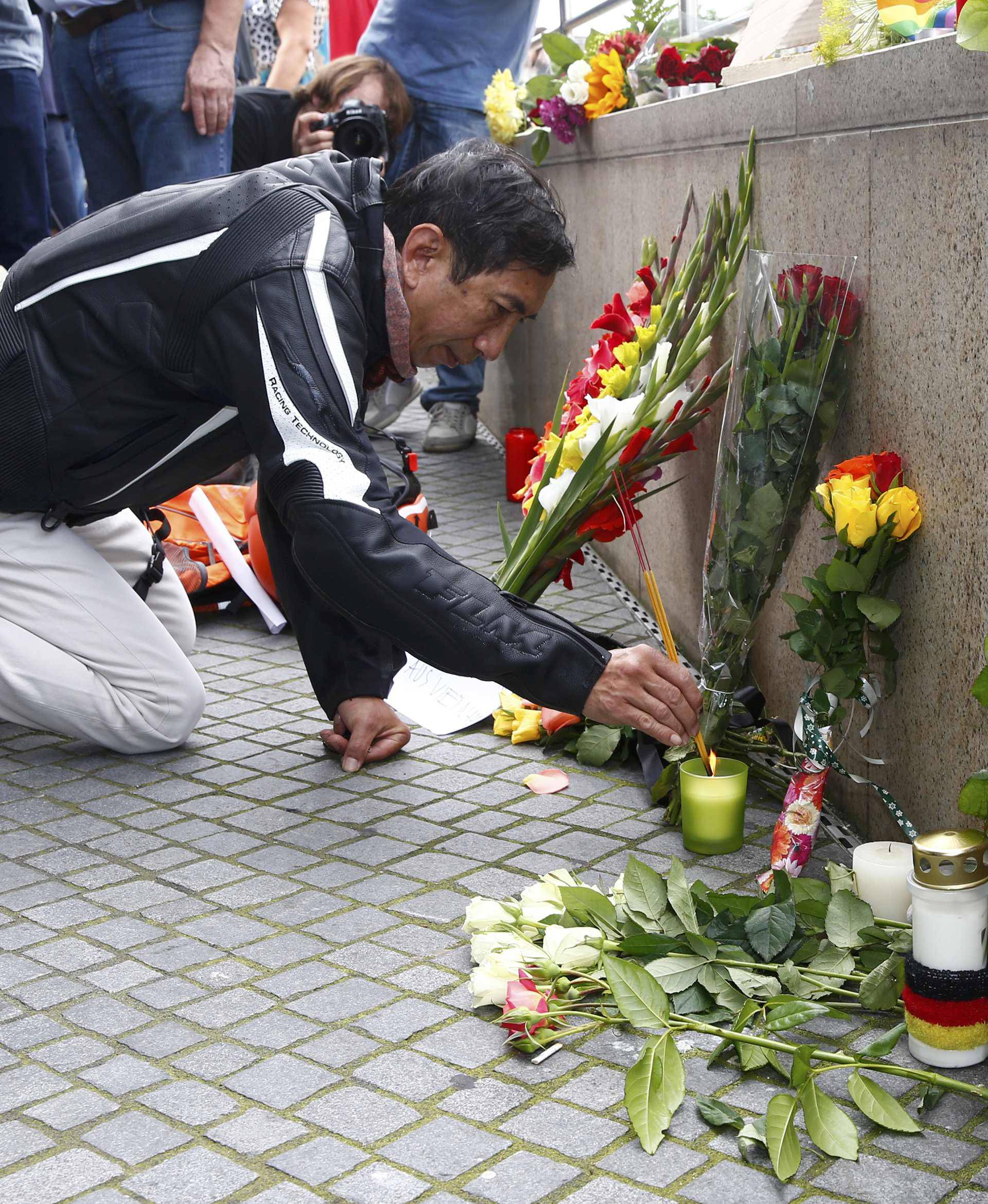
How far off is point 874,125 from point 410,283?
102cm

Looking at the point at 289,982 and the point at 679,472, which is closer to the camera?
the point at 289,982

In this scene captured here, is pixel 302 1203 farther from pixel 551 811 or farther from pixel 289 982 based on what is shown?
pixel 551 811

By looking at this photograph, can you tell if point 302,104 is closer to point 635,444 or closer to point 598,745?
point 635,444

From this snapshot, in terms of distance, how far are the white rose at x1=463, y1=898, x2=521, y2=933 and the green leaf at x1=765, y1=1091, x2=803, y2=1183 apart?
641mm

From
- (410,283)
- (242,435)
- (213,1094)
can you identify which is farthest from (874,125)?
(213,1094)

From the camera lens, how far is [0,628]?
11.5ft

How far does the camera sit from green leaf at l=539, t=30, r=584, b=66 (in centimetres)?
524

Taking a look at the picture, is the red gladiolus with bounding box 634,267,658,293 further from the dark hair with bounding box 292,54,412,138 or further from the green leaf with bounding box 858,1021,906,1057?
the dark hair with bounding box 292,54,412,138

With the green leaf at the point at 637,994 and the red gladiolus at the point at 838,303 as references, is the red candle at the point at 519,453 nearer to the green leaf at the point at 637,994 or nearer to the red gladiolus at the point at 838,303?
the red gladiolus at the point at 838,303

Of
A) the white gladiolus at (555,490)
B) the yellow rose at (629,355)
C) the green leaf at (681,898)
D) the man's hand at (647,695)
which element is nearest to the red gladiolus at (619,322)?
the yellow rose at (629,355)

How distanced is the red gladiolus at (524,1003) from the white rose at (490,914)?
0.73ft

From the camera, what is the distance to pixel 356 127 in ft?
18.9

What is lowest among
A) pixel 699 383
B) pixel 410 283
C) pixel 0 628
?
pixel 0 628

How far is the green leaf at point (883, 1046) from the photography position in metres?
2.13
